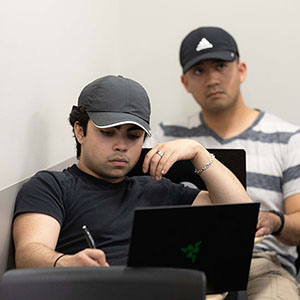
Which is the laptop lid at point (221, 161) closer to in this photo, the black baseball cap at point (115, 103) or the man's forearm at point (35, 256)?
the black baseball cap at point (115, 103)

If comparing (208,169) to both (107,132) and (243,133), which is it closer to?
(107,132)

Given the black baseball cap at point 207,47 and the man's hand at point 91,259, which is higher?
the black baseball cap at point 207,47

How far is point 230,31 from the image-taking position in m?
2.56

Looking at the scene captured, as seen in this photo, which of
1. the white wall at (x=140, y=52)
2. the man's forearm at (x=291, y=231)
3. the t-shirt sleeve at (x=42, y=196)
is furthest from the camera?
the man's forearm at (x=291, y=231)

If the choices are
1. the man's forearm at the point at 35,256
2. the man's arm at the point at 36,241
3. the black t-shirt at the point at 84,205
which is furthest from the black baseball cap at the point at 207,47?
the man's forearm at the point at 35,256

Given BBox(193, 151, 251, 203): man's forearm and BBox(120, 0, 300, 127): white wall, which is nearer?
BBox(193, 151, 251, 203): man's forearm

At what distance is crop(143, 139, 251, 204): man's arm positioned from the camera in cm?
157

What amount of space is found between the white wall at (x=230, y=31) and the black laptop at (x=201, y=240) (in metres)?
1.50

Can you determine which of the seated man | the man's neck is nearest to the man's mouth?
the seated man

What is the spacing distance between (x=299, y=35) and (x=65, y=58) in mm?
1238

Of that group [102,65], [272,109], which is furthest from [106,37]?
[272,109]

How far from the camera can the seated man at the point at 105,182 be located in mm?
1425

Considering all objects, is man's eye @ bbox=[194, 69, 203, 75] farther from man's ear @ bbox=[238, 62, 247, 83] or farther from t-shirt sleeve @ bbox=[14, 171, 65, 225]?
t-shirt sleeve @ bbox=[14, 171, 65, 225]

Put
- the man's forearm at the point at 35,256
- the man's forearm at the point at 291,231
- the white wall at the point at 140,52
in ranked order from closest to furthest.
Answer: the man's forearm at the point at 35,256 < the white wall at the point at 140,52 < the man's forearm at the point at 291,231
